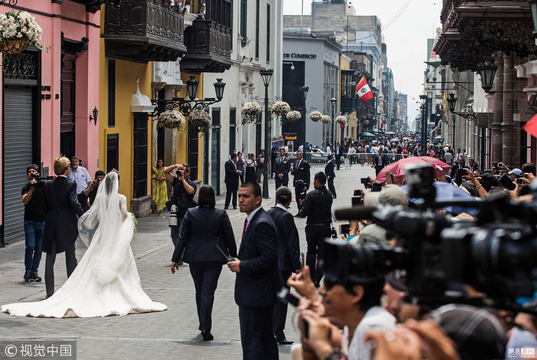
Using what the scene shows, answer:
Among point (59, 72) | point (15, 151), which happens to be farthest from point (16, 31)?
point (59, 72)

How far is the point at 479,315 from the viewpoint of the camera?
2.77m

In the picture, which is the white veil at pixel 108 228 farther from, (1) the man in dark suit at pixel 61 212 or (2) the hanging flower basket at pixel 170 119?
(2) the hanging flower basket at pixel 170 119

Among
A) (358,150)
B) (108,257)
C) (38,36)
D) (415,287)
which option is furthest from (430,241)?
(358,150)

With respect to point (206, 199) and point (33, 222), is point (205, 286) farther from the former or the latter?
point (33, 222)

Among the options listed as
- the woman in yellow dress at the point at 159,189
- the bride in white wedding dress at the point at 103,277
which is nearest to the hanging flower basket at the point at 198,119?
the woman in yellow dress at the point at 159,189

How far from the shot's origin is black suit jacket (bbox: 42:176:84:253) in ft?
38.0

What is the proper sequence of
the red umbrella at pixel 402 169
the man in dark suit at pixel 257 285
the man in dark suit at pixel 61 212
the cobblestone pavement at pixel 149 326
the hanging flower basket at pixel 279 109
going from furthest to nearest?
the hanging flower basket at pixel 279 109
the red umbrella at pixel 402 169
the man in dark suit at pixel 61 212
the cobblestone pavement at pixel 149 326
the man in dark suit at pixel 257 285

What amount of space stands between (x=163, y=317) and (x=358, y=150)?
2134 inches

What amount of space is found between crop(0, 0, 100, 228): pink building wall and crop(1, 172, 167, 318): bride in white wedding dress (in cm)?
527

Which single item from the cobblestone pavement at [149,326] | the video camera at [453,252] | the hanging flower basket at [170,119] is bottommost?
the cobblestone pavement at [149,326]

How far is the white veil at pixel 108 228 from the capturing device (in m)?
11.2

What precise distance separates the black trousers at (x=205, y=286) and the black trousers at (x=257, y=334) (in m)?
1.68

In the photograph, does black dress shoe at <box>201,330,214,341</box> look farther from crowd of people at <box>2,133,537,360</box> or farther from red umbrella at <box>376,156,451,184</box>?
red umbrella at <box>376,156,451,184</box>
